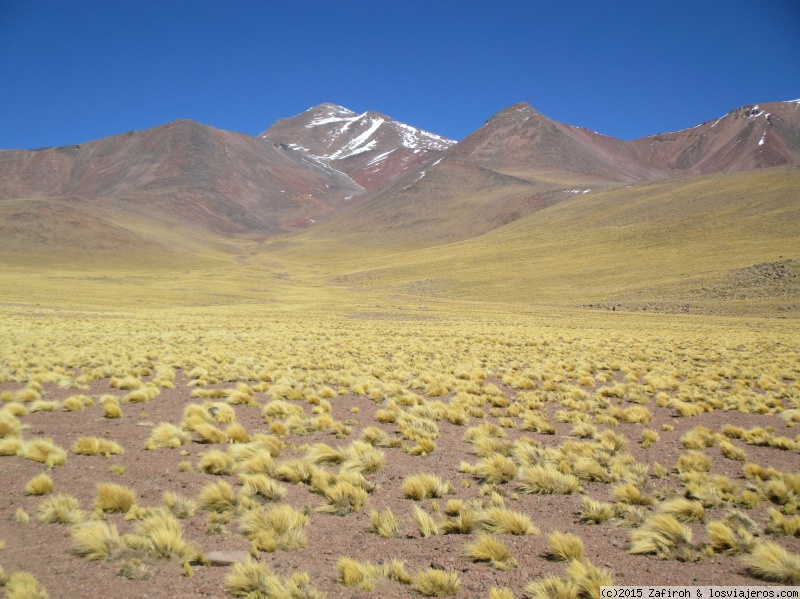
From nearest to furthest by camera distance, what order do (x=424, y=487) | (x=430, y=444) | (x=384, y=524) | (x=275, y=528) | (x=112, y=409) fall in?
1. (x=275, y=528)
2. (x=384, y=524)
3. (x=424, y=487)
4. (x=430, y=444)
5. (x=112, y=409)

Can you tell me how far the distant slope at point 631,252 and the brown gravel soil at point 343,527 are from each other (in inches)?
1751

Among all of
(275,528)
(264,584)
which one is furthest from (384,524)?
(264,584)

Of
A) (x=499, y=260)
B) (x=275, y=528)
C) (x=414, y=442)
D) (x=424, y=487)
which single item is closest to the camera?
(x=275, y=528)

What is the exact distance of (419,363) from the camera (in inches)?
Answer: 717

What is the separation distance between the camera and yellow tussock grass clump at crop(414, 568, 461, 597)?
4668 millimetres

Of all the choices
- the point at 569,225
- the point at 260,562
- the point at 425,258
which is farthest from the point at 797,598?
the point at 569,225

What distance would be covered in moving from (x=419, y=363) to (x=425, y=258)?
79.8 meters

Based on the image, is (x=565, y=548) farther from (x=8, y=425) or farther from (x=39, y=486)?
(x=8, y=425)

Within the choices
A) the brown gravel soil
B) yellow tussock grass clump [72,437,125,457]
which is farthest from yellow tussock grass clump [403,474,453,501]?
yellow tussock grass clump [72,437,125,457]

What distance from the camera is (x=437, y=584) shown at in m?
4.69

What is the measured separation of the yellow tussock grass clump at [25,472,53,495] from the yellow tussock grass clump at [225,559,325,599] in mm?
3294

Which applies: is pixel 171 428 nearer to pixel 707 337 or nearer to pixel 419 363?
pixel 419 363

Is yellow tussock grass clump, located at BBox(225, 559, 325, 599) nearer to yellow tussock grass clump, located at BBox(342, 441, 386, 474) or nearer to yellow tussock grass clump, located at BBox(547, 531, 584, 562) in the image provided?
yellow tussock grass clump, located at BBox(547, 531, 584, 562)

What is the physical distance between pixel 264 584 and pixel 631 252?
80.0 m
